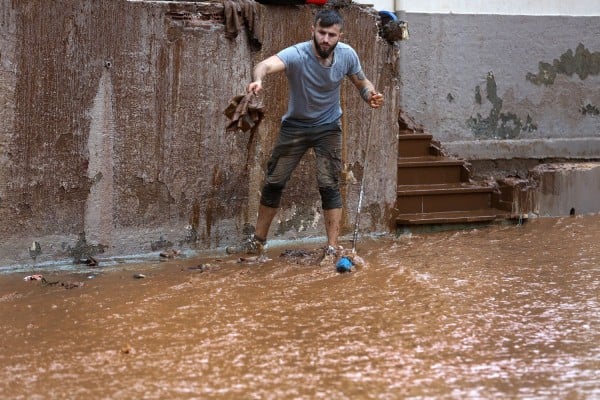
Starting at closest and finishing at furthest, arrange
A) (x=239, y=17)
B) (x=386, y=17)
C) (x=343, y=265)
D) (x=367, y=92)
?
(x=343, y=265), (x=367, y=92), (x=239, y=17), (x=386, y=17)

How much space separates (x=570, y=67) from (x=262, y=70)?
653 cm

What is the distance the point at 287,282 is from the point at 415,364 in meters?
2.12

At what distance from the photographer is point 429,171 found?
9.65 meters

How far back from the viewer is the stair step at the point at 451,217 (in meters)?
8.96

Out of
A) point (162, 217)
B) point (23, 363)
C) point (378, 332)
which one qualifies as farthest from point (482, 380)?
point (162, 217)

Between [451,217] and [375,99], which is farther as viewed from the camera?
[451,217]

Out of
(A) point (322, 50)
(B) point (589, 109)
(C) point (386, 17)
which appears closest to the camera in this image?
(A) point (322, 50)

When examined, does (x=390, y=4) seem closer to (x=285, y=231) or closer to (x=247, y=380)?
(x=285, y=231)

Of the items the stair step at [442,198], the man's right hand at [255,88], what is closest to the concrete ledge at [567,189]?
the stair step at [442,198]

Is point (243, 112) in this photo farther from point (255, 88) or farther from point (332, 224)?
point (332, 224)

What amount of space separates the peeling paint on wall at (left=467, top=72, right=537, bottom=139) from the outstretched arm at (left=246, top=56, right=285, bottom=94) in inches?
204

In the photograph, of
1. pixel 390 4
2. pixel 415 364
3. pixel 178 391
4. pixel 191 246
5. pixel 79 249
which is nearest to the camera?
pixel 178 391

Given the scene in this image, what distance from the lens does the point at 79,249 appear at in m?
7.19

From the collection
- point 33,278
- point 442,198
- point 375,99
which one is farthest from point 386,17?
point 33,278
